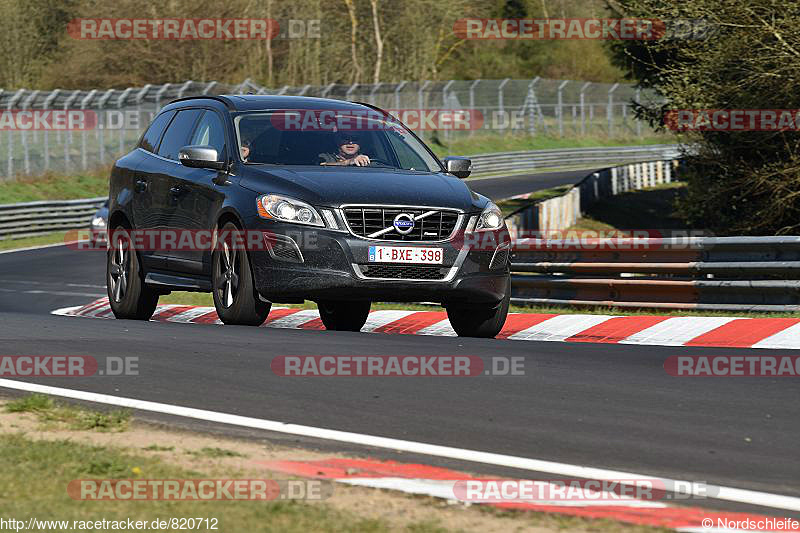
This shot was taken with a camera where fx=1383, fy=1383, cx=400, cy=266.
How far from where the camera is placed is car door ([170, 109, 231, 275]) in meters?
10.9

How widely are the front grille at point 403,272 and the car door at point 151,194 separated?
7.93ft

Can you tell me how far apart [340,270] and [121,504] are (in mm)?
5162

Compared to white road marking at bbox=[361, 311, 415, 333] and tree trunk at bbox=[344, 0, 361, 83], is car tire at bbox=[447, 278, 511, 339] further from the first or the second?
tree trunk at bbox=[344, 0, 361, 83]

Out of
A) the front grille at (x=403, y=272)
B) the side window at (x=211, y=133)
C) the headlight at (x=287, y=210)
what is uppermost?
the side window at (x=211, y=133)

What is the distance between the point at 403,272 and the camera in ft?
33.0

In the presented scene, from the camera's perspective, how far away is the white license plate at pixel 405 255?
998 cm

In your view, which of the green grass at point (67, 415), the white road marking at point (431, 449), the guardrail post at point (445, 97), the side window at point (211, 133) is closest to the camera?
the white road marking at point (431, 449)

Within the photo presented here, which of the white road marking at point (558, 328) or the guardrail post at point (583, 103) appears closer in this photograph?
the white road marking at point (558, 328)

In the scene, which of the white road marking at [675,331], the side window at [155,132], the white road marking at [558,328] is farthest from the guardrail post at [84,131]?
the white road marking at [675,331]

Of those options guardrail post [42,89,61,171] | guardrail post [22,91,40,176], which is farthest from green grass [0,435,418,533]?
guardrail post [22,91,40,176]

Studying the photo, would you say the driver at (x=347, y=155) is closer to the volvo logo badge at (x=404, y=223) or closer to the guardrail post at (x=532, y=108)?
the volvo logo badge at (x=404, y=223)

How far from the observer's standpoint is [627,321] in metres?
11.4

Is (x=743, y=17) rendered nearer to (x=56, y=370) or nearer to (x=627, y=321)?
(x=627, y=321)

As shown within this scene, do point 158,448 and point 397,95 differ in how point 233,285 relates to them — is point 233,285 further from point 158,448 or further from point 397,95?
point 397,95
